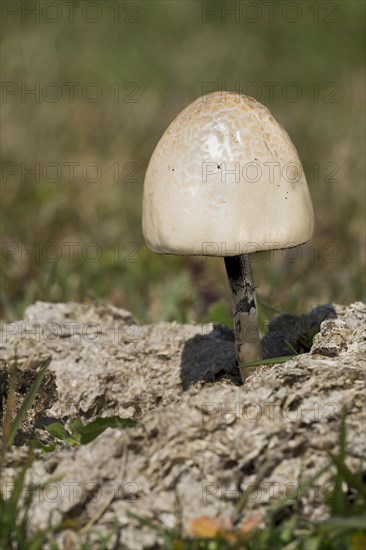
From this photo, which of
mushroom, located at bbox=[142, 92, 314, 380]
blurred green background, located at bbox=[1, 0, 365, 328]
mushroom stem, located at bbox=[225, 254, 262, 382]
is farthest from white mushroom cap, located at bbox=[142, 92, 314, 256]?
blurred green background, located at bbox=[1, 0, 365, 328]

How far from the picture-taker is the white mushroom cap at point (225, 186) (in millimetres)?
2484

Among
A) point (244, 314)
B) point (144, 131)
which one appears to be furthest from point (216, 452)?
point (144, 131)

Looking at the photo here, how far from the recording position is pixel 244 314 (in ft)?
9.70

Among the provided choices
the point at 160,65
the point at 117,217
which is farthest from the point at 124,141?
the point at 160,65

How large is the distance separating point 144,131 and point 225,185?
490 cm

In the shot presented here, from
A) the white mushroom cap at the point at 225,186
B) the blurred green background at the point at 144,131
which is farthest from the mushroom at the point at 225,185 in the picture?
the blurred green background at the point at 144,131

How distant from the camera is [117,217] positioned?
19.3 feet

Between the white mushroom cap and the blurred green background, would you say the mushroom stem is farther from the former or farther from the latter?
the blurred green background

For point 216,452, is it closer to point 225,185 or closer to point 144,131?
point 225,185

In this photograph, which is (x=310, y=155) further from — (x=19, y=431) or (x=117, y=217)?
(x=19, y=431)

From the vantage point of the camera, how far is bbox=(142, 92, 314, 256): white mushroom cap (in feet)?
8.15

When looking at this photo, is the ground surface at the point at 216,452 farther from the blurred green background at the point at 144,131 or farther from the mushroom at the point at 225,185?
the blurred green background at the point at 144,131

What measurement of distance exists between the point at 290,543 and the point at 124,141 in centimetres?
542

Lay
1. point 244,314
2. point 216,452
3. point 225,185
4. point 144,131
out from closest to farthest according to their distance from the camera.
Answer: point 216,452
point 225,185
point 244,314
point 144,131
